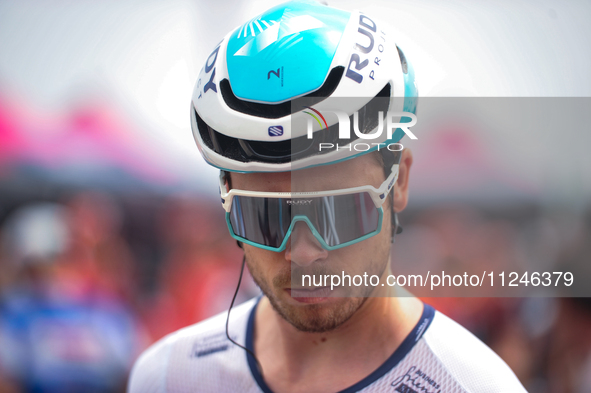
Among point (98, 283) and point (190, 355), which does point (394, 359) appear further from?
point (98, 283)

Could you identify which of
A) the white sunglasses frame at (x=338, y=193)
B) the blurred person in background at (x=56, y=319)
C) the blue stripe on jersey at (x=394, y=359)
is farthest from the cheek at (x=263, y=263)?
the blurred person in background at (x=56, y=319)

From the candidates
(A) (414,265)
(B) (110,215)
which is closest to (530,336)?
(A) (414,265)

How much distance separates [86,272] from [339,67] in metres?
4.11

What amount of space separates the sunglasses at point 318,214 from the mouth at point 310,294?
0.18 meters

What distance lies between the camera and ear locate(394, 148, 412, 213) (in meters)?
1.83

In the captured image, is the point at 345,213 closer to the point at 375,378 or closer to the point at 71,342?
the point at 375,378

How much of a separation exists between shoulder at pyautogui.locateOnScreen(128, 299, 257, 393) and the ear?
1043 millimetres

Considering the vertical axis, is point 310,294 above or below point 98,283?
above

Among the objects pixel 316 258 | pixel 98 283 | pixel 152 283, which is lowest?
pixel 152 283

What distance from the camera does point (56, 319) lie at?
399 centimetres

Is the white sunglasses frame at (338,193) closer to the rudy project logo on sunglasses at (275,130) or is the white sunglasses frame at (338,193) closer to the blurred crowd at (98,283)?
the rudy project logo on sunglasses at (275,130)

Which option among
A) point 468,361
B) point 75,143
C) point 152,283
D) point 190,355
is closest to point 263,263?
point 190,355

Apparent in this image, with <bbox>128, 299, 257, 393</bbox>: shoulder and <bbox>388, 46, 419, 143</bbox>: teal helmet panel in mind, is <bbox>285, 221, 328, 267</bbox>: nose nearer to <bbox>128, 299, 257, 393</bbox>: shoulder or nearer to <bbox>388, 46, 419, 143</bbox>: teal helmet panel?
<bbox>388, 46, 419, 143</bbox>: teal helmet panel

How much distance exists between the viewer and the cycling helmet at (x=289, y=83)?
1440mm
